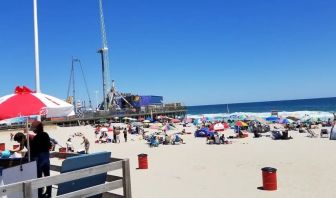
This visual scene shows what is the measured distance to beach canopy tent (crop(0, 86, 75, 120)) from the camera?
5.91 m

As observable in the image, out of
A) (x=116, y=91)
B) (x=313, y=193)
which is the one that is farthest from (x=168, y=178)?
(x=116, y=91)

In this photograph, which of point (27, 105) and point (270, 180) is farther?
point (270, 180)

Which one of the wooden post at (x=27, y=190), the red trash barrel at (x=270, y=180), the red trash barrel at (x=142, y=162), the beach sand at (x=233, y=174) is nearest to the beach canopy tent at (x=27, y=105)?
the wooden post at (x=27, y=190)

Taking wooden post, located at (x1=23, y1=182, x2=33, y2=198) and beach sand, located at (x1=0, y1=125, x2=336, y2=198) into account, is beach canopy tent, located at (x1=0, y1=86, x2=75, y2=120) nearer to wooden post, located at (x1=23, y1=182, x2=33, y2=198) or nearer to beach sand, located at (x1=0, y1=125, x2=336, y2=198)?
wooden post, located at (x1=23, y1=182, x2=33, y2=198)

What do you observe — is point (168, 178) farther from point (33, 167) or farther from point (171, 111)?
point (171, 111)

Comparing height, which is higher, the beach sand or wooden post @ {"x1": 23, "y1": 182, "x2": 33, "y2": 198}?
wooden post @ {"x1": 23, "y1": 182, "x2": 33, "y2": 198}

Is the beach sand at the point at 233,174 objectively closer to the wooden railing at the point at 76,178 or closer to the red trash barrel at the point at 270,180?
the red trash barrel at the point at 270,180

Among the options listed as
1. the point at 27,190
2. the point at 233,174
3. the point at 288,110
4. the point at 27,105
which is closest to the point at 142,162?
the point at 233,174

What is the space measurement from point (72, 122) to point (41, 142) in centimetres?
4992

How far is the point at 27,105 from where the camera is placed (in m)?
6.04

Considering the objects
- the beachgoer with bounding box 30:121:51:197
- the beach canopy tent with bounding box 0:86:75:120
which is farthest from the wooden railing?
the beach canopy tent with bounding box 0:86:75:120

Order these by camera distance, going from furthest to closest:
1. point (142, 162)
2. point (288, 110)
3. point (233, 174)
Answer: point (288, 110) < point (142, 162) < point (233, 174)

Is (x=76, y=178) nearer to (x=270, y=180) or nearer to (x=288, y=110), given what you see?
(x=270, y=180)

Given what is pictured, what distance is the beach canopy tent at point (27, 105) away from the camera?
591cm
